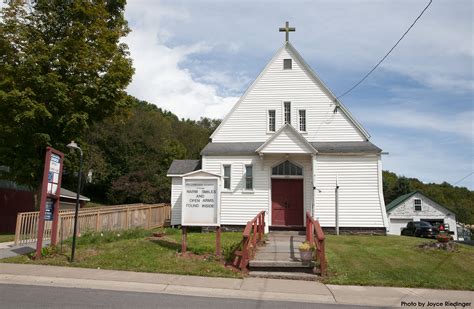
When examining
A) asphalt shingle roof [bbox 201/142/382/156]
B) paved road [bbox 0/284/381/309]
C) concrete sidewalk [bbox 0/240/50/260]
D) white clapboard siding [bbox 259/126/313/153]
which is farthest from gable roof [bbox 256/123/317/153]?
paved road [bbox 0/284/381/309]

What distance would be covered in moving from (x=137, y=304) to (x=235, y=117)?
14811mm

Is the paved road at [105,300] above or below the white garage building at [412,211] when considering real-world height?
below

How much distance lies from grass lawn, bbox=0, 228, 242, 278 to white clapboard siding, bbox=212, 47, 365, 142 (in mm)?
7458

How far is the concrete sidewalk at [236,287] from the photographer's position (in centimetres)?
884

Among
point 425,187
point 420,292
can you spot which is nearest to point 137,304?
point 420,292

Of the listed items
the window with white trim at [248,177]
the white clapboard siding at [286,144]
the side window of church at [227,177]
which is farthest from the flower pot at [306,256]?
the side window of church at [227,177]

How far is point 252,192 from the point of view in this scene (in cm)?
1988

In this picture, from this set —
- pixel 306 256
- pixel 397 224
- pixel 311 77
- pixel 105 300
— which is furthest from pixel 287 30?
pixel 397 224

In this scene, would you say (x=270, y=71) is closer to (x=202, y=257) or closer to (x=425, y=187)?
(x=202, y=257)

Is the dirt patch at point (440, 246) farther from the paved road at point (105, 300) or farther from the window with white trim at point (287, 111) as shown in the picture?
the window with white trim at point (287, 111)

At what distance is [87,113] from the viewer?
65.9 feet

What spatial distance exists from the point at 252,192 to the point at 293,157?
8.89ft

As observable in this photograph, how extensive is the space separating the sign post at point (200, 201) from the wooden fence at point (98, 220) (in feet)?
16.3

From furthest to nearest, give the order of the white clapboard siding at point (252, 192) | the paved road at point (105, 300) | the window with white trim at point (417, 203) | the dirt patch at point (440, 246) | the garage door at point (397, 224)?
the window with white trim at point (417, 203), the garage door at point (397, 224), the white clapboard siding at point (252, 192), the dirt patch at point (440, 246), the paved road at point (105, 300)
